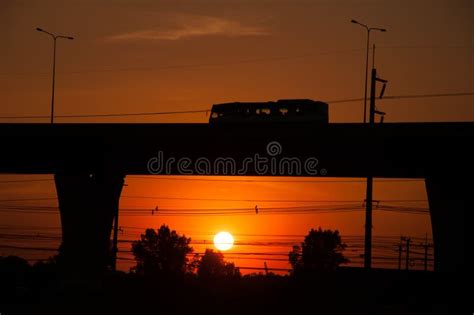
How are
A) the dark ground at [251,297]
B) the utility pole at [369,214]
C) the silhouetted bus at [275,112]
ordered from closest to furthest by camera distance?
1. the dark ground at [251,297]
2. the utility pole at [369,214]
3. the silhouetted bus at [275,112]

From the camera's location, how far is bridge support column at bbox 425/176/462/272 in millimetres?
82125

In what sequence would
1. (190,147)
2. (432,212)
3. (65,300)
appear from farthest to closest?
(190,147)
(432,212)
(65,300)

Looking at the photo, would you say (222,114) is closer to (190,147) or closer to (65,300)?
(190,147)

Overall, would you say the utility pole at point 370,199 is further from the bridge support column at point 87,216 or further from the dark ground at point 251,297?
the bridge support column at point 87,216

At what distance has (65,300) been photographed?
70.8 m

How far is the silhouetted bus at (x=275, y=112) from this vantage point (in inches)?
3568

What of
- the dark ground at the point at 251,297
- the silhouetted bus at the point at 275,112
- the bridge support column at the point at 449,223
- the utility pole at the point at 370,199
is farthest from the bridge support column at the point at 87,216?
the bridge support column at the point at 449,223

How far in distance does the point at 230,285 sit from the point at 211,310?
896 cm

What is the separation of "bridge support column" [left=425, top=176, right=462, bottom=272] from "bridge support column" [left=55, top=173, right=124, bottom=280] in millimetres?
28568

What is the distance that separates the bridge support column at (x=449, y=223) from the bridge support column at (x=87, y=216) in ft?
93.7

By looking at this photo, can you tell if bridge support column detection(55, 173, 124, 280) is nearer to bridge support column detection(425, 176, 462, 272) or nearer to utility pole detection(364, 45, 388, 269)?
utility pole detection(364, 45, 388, 269)

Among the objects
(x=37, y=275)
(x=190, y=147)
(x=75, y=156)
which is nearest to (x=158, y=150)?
(x=190, y=147)

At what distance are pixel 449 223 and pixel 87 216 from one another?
3262 centimetres

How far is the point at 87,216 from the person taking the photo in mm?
93625
